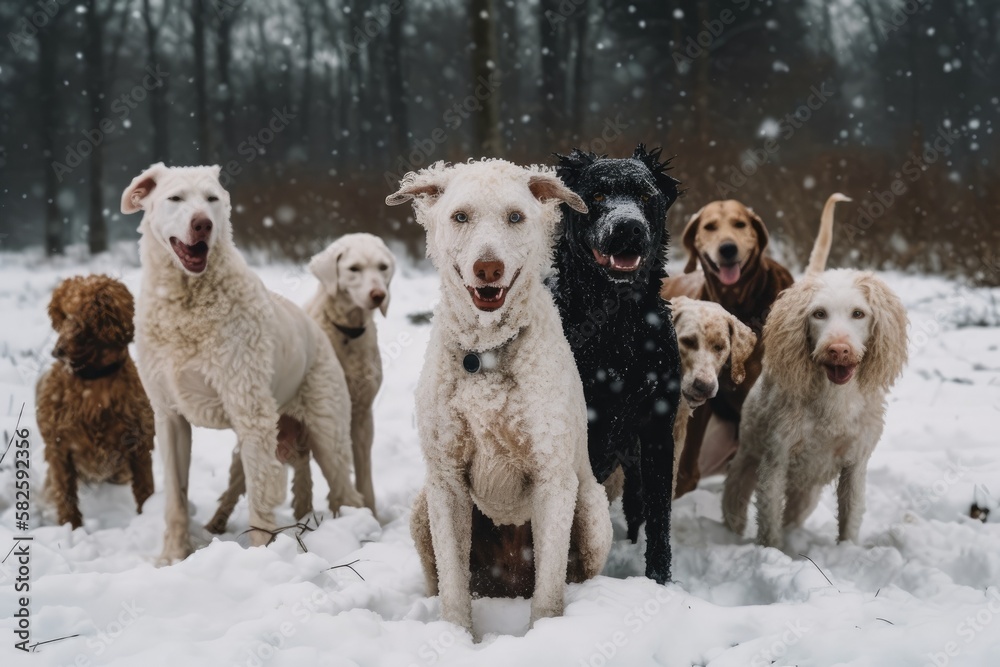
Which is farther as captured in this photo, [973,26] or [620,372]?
[973,26]

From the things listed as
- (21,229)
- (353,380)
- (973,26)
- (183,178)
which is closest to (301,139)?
(21,229)

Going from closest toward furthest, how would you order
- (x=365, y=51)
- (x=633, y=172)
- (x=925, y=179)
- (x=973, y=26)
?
(x=633, y=172) → (x=925, y=179) → (x=973, y=26) → (x=365, y=51)

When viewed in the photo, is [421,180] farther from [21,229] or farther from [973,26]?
[21,229]

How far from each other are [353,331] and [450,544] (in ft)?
7.26

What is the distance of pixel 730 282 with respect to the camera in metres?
4.14

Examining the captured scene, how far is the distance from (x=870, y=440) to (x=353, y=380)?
8.91 ft

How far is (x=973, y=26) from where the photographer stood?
417 inches

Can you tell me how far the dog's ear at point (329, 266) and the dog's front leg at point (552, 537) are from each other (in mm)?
2345

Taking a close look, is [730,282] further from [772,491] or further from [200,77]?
[200,77]

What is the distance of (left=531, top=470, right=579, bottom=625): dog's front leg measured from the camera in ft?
8.00

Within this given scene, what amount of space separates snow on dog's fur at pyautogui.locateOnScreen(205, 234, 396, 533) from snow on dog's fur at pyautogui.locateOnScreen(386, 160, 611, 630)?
1791 mm

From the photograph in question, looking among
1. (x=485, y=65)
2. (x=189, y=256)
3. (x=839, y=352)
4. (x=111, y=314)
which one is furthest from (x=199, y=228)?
(x=485, y=65)

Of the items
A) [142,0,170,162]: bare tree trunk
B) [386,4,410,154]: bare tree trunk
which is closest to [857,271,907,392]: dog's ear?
[386,4,410,154]: bare tree trunk

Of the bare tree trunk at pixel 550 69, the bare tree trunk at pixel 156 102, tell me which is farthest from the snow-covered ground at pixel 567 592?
the bare tree trunk at pixel 156 102
